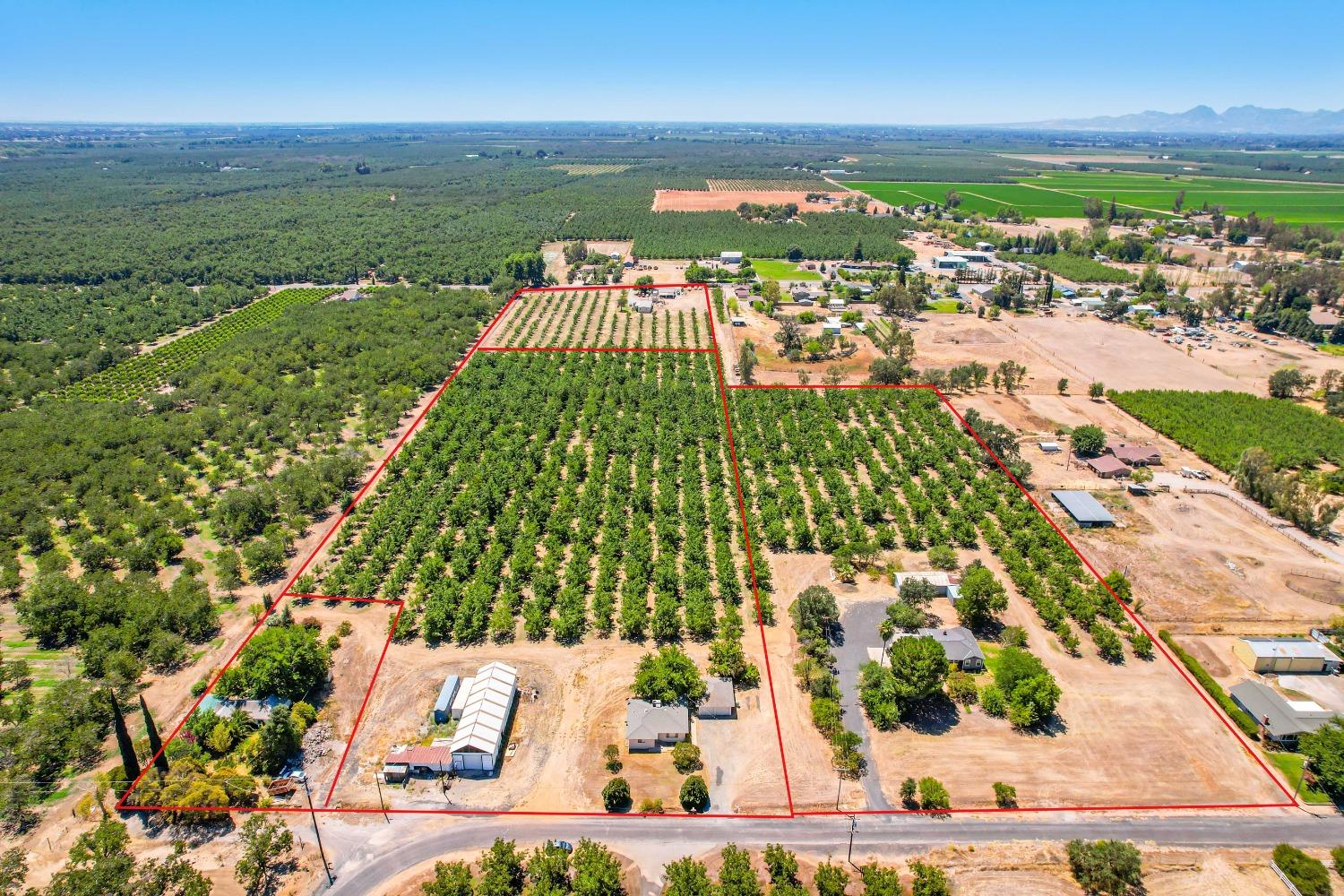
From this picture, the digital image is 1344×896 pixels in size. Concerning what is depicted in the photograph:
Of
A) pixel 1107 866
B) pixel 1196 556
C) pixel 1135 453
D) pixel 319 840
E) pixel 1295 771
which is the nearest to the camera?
pixel 1107 866

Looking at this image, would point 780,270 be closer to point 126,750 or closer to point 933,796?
point 933,796

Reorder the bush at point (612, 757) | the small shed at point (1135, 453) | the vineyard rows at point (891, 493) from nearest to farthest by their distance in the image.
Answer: the bush at point (612, 757) < the vineyard rows at point (891, 493) < the small shed at point (1135, 453)

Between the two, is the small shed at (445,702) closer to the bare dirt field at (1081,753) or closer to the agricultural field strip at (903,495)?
the bare dirt field at (1081,753)

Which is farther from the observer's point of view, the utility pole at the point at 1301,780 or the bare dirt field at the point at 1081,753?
the bare dirt field at the point at 1081,753

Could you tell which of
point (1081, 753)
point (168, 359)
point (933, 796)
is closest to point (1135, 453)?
point (1081, 753)

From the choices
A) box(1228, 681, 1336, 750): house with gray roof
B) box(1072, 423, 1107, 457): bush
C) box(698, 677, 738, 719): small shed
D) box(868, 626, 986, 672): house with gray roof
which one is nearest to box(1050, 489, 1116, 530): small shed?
box(1072, 423, 1107, 457): bush

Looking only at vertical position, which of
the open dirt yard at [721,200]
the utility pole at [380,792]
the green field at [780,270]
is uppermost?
the open dirt yard at [721,200]

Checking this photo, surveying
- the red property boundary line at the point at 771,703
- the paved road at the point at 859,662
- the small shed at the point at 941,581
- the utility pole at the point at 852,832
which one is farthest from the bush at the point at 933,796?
the small shed at the point at 941,581

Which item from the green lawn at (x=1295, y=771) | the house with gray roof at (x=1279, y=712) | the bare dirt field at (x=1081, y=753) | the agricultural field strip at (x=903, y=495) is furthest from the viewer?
the agricultural field strip at (x=903, y=495)
